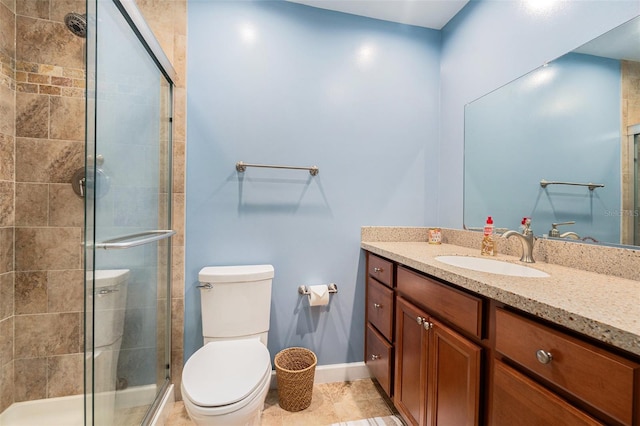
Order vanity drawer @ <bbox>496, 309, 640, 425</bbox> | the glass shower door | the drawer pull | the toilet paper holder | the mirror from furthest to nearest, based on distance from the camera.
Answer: the toilet paper holder < the mirror < the glass shower door < the drawer pull < vanity drawer @ <bbox>496, 309, 640, 425</bbox>

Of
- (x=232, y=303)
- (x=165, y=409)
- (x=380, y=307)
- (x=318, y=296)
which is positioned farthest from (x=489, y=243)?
(x=165, y=409)

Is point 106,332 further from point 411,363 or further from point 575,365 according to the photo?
point 575,365

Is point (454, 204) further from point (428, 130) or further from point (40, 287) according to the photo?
point (40, 287)

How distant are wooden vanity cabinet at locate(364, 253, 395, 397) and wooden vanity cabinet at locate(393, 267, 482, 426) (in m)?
0.07

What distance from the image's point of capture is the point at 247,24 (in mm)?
1667

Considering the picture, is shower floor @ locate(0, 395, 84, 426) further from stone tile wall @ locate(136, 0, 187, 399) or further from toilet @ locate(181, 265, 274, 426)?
toilet @ locate(181, 265, 274, 426)

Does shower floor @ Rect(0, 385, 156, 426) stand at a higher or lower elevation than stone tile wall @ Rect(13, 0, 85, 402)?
lower

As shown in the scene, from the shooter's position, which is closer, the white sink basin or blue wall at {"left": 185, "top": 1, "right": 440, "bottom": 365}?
the white sink basin

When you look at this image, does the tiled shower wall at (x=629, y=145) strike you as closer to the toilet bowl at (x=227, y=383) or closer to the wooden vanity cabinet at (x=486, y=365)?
the wooden vanity cabinet at (x=486, y=365)

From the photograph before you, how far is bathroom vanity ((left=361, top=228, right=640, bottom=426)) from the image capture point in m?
0.54

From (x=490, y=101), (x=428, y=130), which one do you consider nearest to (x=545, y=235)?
(x=490, y=101)

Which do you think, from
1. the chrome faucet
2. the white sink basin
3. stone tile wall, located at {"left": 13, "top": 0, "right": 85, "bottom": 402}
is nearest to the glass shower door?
stone tile wall, located at {"left": 13, "top": 0, "right": 85, "bottom": 402}

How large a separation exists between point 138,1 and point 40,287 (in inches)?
64.8

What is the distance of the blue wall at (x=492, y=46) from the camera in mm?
1107
